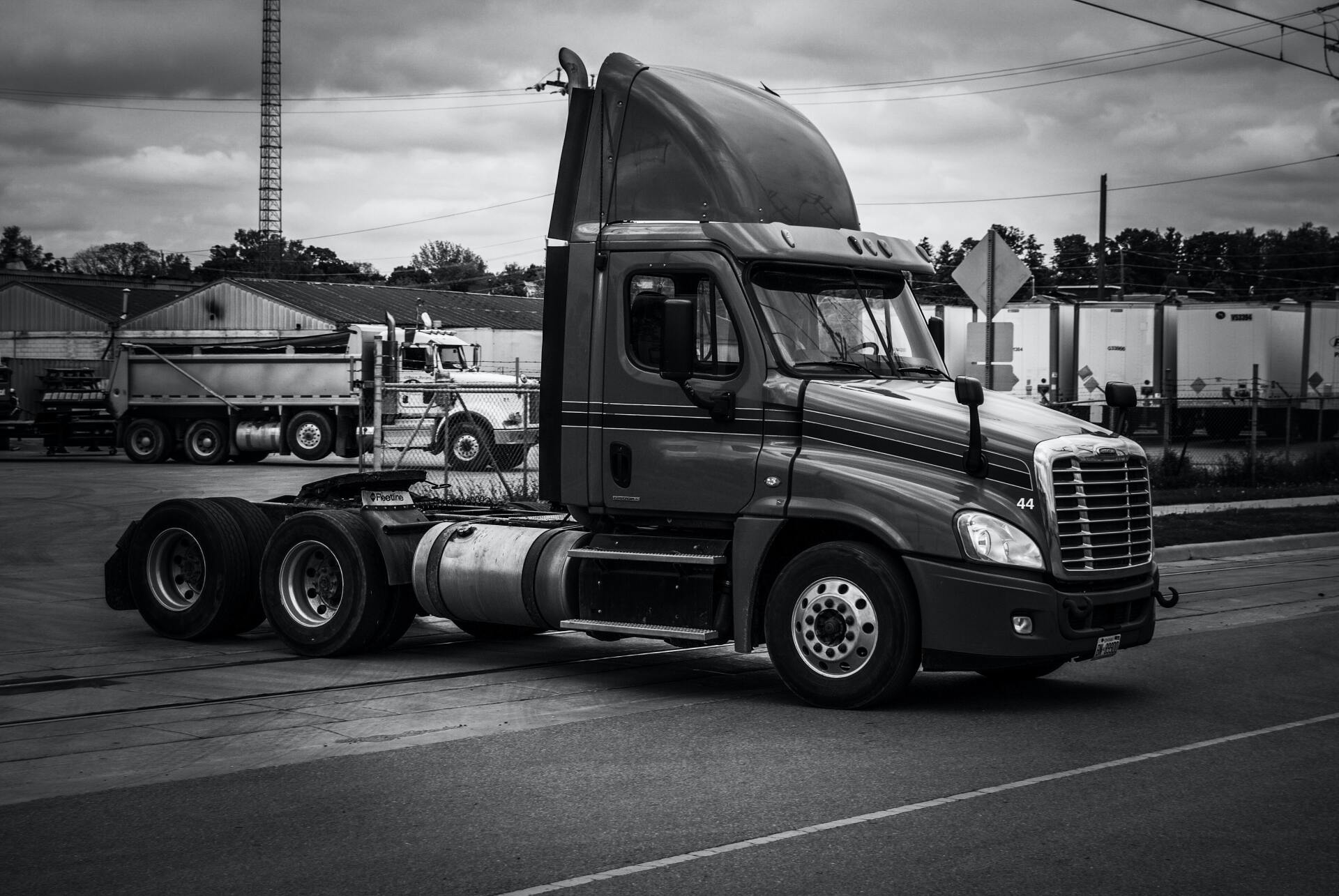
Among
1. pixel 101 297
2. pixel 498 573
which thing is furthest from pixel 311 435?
pixel 101 297

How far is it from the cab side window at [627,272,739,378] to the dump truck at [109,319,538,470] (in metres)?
23.8

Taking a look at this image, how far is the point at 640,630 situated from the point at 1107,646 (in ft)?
9.17

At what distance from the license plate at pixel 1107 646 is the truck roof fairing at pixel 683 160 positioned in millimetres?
3209

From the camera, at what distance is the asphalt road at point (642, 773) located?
5.44m

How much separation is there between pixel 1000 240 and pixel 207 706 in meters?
9.74

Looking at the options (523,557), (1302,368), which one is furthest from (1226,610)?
(1302,368)

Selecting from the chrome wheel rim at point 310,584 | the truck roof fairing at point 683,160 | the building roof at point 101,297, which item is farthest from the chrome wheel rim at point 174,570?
the building roof at point 101,297

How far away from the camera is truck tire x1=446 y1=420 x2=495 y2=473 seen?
21337 mm

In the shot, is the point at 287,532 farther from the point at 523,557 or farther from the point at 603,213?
the point at 603,213

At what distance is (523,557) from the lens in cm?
1002

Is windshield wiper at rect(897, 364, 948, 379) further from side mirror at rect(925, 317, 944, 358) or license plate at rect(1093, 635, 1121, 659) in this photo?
license plate at rect(1093, 635, 1121, 659)

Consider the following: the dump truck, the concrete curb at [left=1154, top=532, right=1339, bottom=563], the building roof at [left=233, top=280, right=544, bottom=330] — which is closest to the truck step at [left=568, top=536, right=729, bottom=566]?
the concrete curb at [left=1154, top=532, right=1339, bottom=563]

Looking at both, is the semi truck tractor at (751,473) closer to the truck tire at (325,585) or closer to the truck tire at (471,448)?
the truck tire at (325,585)

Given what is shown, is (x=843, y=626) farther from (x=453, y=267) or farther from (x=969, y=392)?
(x=453, y=267)
